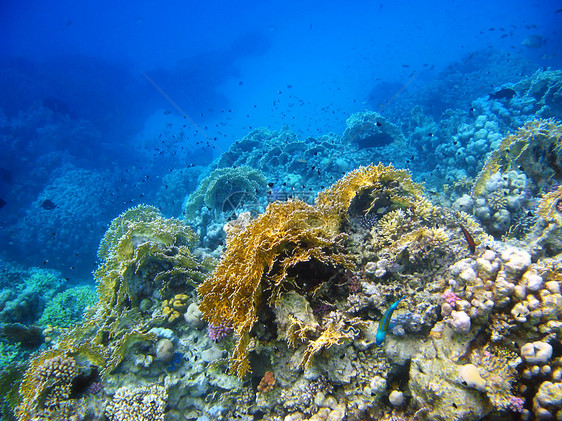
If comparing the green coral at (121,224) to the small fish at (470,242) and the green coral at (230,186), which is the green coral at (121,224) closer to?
the green coral at (230,186)

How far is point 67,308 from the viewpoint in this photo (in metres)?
9.41

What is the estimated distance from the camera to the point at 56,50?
4488cm

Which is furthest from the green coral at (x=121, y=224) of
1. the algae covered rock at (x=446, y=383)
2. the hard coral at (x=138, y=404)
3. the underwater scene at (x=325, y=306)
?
the algae covered rock at (x=446, y=383)

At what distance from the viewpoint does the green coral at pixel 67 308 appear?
8.92 metres

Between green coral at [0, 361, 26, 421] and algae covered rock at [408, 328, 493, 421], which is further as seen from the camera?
green coral at [0, 361, 26, 421]

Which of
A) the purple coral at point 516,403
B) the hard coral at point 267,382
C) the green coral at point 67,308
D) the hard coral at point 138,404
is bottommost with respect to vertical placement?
the purple coral at point 516,403

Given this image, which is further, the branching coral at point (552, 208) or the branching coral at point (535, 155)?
the branching coral at point (535, 155)

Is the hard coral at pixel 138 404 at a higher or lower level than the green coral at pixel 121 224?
lower

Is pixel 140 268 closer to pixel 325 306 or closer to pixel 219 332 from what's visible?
pixel 219 332

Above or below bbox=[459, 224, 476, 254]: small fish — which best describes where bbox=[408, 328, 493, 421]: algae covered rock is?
below

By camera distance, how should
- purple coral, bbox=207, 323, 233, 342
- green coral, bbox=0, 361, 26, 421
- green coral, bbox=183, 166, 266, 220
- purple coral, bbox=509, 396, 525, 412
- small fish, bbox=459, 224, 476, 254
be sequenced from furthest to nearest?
green coral, bbox=183, 166, 266, 220, green coral, bbox=0, 361, 26, 421, purple coral, bbox=207, 323, 233, 342, small fish, bbox=459, 224, 476, 254, purple coral, bbox=509, 396, 525, 412

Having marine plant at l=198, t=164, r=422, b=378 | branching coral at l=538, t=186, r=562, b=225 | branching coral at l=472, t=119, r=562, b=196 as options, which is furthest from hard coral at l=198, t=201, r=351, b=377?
branching coral at l=472, t=119, r=562, b=196

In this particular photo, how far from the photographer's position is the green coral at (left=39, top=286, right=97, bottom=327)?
8.92m

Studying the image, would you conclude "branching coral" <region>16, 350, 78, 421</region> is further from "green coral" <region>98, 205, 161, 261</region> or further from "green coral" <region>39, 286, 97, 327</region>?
"green coral" <region>39, 286, 97, 327</region>
